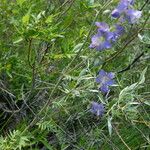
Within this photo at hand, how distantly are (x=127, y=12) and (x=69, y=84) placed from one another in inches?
14.7

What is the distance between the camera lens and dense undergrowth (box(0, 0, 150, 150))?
153 cm

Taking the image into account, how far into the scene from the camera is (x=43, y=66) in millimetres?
1841

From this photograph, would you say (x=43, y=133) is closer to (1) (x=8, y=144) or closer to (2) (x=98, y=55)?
(1) (x=8, y=144)

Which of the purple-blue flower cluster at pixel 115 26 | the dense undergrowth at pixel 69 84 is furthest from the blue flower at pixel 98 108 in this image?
the purple-blue flower cluster at pixel 115 26

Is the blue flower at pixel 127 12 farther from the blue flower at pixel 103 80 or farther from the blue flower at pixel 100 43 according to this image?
the blue flower at pixel 103 80

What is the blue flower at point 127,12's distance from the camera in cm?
139

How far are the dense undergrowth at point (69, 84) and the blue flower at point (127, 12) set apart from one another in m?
0.04

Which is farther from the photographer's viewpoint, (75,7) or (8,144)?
(75,7)

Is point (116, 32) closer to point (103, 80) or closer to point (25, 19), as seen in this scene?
point (103, 80)

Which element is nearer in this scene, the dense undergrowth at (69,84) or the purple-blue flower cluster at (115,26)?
the purple-blue flower cluster at (115,26)

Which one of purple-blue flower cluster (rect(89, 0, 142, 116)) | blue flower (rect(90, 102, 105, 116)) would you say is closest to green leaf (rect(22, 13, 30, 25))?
purple-blue flower cluster (rect(89, 0, 142, 116))

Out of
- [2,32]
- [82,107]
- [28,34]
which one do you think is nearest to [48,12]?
[2,32]

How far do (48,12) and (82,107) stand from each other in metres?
0.53

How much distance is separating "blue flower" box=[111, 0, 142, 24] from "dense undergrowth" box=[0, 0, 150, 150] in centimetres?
4
